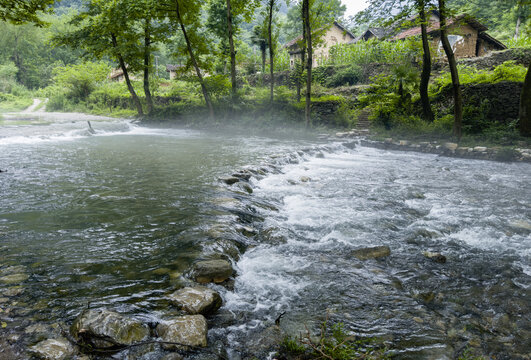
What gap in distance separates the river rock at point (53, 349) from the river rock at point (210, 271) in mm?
1240

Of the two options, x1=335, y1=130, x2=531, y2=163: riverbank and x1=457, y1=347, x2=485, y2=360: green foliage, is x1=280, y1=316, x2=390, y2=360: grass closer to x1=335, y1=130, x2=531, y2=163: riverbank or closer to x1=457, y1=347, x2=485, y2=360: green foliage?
x1=457, y1=347, x2=485, y2=360: green foliage

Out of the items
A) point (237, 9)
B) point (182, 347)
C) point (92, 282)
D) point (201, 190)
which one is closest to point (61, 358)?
point (182, 347)

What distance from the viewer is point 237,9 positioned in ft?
59.9

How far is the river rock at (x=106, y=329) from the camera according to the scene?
2219mm

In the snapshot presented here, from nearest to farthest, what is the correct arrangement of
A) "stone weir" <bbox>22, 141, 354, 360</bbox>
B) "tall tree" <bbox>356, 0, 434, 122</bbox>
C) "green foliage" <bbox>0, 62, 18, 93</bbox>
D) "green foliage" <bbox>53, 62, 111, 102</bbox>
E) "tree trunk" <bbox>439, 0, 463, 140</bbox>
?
"stone weir" <bbox>22, 141, 354, 360</bbox> < "tree trunk" <bbox>439, 0, 463, 140</bbox> < "tall tree" <bbox>356, 0, 434, 122</bbox> < "green foliage" <bbox>53, 62, 111, 102</bbox> < "green foliage" <bbox>0, 62, 18, 93</bbox>

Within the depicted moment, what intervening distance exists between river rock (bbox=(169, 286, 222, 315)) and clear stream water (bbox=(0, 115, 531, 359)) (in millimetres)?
108

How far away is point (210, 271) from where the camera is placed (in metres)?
3.26

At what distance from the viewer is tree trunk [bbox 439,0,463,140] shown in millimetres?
10928

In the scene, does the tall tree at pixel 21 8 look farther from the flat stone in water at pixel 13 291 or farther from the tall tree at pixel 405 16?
the tall tree at pixel 405 16

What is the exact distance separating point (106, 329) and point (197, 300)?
0.75 metres

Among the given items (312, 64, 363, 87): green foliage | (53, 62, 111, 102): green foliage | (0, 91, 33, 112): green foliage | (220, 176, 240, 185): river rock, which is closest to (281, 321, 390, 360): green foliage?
(220, 176, 240, 185): river rock

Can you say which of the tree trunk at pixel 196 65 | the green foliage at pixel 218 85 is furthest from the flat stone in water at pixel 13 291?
the green foliage at pixel 218 85

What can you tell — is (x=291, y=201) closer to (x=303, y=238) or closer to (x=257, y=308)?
(x=303, y=238)

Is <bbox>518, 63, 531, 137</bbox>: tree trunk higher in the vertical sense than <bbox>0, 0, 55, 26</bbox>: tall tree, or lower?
lower
